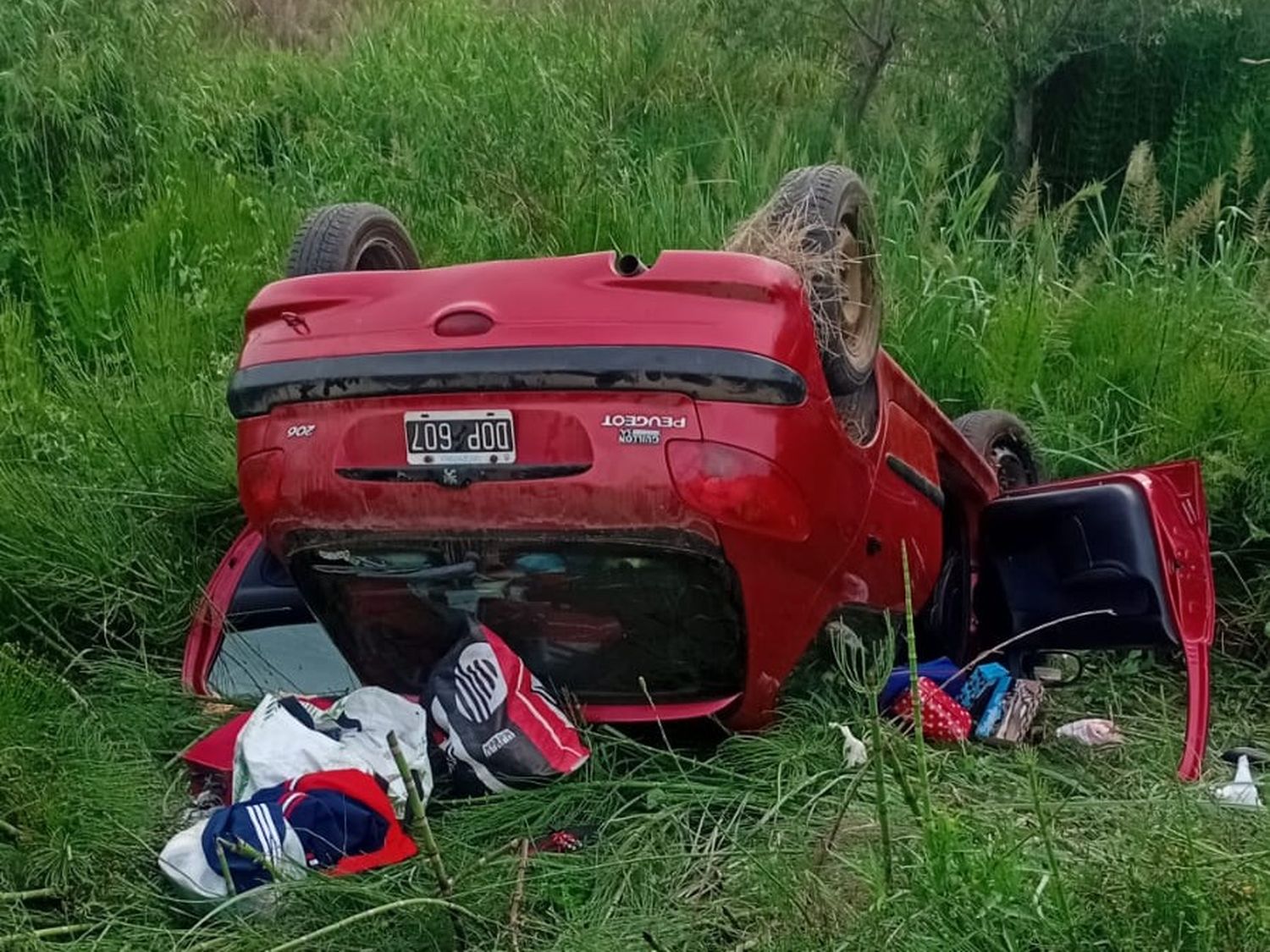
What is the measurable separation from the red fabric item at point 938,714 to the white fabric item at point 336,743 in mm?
1008

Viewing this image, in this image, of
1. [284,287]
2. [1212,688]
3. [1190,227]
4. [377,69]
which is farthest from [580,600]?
[377,69]

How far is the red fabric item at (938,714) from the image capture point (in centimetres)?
305

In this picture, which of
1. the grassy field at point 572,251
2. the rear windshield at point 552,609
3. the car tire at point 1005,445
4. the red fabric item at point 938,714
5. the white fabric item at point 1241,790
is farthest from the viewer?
the car tire at point 1005,445

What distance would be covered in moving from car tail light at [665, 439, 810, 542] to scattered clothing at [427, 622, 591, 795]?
1.84ft

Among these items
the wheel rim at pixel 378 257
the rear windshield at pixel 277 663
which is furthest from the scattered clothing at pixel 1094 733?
the wheel rim at pixel 378 257

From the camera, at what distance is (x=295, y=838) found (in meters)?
2.48

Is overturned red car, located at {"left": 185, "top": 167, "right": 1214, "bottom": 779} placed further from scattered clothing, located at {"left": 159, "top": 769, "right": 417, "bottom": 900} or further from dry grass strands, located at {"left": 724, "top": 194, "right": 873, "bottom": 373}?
scattered clothing, located at {"left": 159, "top": 769, "right": 417, "bottom": 900}

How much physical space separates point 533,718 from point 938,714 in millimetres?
887

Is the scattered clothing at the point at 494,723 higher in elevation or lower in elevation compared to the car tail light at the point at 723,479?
lower

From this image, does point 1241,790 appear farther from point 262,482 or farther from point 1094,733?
point 262,482

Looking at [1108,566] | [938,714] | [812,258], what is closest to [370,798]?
[938,714]

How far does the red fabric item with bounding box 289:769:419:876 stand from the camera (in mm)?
2523

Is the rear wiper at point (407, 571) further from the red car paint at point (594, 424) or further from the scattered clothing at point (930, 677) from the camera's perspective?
the scattered clothing at point (930, 677)

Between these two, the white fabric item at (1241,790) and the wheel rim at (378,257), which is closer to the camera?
the white fabric item at (1241,790)
